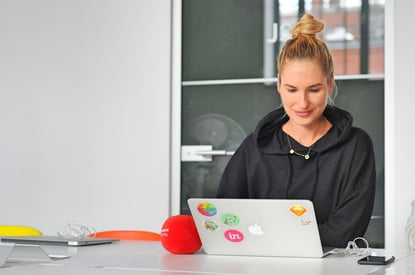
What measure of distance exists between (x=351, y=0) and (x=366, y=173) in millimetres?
1508

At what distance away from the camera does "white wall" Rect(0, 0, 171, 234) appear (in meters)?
5.00

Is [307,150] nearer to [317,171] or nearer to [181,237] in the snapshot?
[317,171]

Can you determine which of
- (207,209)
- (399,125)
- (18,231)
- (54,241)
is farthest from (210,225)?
(399,125)

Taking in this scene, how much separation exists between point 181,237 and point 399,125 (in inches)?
89.6

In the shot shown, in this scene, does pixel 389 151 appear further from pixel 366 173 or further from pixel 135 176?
pixel 135 176

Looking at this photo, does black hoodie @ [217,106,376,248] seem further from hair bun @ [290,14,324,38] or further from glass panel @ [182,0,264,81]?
glass panel @ [182,0,264,81]

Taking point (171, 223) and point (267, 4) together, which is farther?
point (267, 4)

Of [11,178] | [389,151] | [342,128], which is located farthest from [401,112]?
[11,178]

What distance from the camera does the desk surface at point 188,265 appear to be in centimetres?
199

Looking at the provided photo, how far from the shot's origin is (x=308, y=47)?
3586 millimetres

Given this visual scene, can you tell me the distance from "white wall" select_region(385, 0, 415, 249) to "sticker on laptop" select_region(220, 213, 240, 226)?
2.23 metres

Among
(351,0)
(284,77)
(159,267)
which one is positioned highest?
(351,0)

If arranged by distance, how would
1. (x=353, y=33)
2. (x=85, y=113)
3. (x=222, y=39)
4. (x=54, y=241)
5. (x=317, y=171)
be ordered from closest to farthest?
(x=54, y=241) < (x=317, y=171) < (x=353, y=33) < (x=222, y=39) < (x=85, y=113)

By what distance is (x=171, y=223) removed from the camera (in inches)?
102
